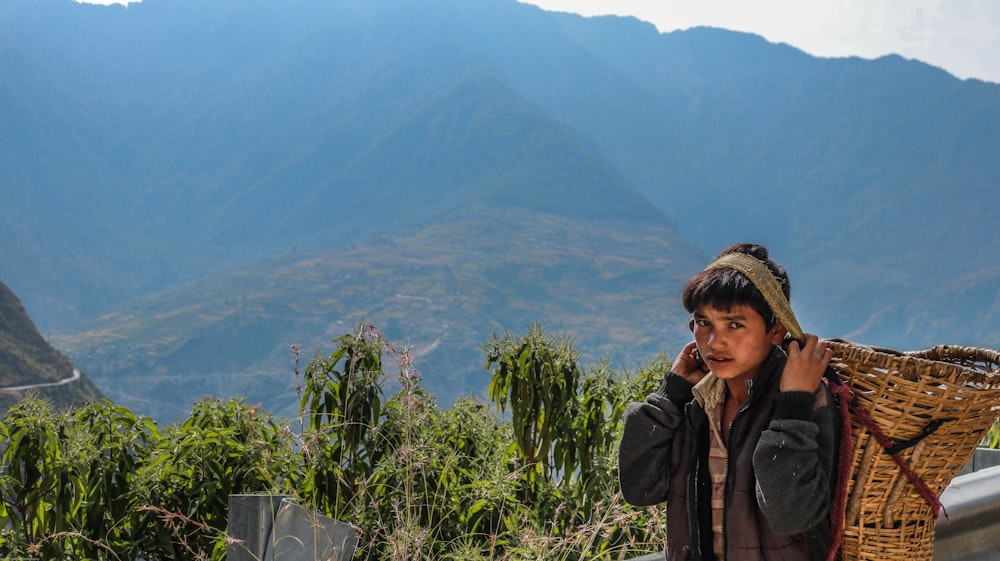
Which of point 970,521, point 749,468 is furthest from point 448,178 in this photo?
point 749,468

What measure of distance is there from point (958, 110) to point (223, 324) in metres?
130

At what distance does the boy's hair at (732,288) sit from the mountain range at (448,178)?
9705cm

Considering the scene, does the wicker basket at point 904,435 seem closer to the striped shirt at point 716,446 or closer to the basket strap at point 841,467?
the basket strap at point 841,467

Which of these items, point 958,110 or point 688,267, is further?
point 958,110

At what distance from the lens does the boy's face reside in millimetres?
1522

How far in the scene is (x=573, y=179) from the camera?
14575cm

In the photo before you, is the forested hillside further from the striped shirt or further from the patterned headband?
the patterned headband

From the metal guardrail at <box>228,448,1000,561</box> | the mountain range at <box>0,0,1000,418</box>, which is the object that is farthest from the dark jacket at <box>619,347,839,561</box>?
the mountain range at <box>0,0,1000,418</box>

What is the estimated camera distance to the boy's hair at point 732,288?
4.93 feet

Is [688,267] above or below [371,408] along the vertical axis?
above

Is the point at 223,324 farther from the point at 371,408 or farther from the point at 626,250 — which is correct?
the point at 371,408

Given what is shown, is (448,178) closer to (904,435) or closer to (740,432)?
(740,432)

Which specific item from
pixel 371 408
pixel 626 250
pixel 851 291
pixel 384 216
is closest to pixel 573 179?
pixel 626 250

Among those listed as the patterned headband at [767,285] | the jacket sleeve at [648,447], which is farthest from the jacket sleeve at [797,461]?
the jacket sleeve at [648,447]
